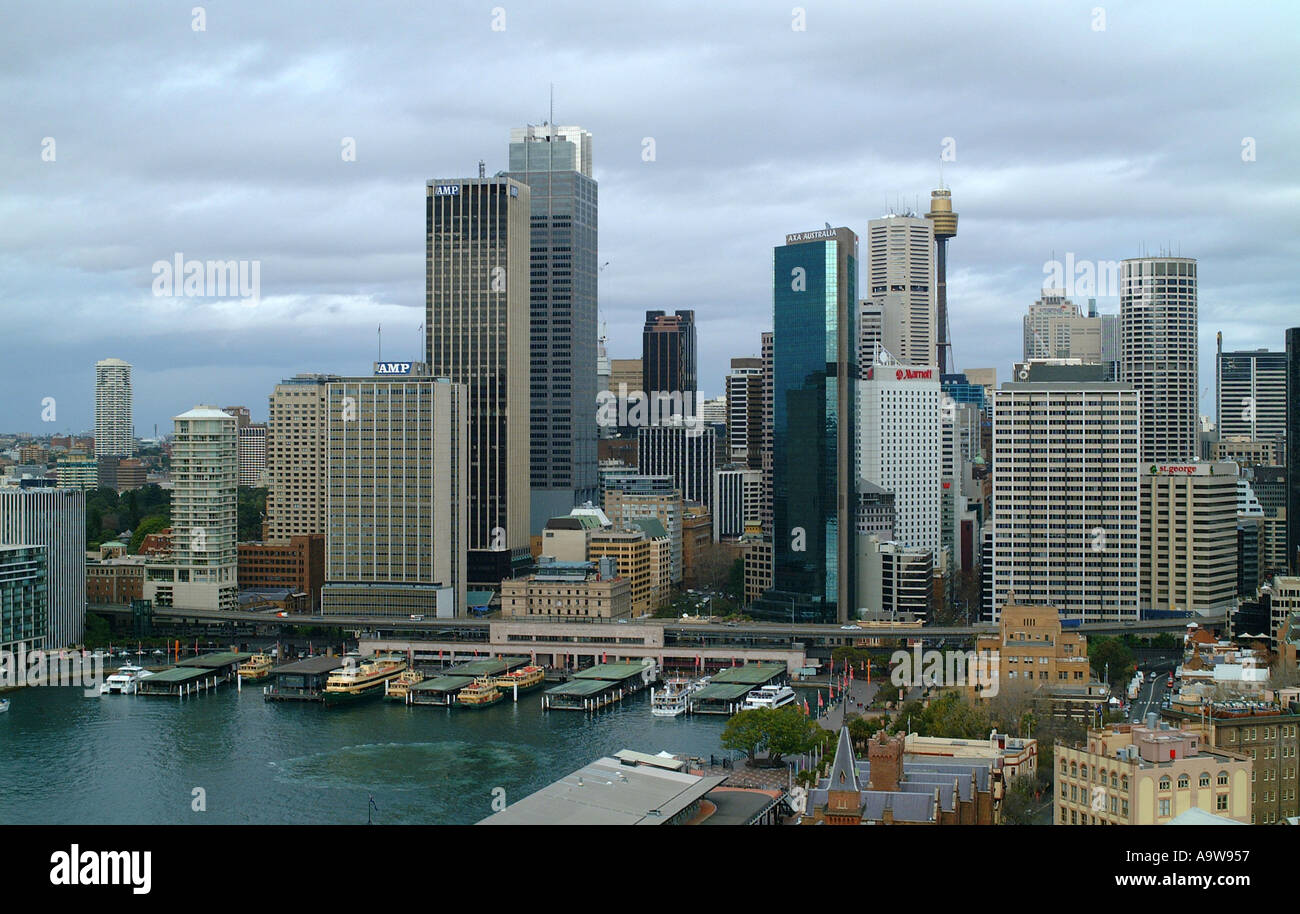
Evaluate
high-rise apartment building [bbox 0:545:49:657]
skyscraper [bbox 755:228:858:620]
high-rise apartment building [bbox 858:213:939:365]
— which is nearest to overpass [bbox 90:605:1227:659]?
skyscraper [bbox 755:228:858:620]

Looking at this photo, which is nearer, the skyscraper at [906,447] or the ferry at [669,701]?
the ferry at [669,701]

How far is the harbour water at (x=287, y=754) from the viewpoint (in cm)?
1602

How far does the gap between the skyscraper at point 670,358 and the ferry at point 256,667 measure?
42433 mm

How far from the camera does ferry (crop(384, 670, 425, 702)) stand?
83.3 ft

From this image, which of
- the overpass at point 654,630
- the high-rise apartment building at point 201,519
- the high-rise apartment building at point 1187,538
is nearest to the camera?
the overpass at point 654,630

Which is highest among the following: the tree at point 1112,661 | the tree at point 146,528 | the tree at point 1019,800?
the tree at point 146,528

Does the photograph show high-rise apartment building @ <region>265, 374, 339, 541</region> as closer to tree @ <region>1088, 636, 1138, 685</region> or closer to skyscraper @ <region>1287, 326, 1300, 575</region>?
tree @ <region>1088, 636, 1138, 685</region>

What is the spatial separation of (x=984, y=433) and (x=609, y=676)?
4150cm

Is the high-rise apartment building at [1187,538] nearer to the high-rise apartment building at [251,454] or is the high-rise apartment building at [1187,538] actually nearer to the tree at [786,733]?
the tree at [786,733]

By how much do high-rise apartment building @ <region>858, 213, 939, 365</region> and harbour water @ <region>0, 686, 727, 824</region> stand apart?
55806 millimetres

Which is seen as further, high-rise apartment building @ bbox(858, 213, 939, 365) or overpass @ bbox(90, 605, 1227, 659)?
high-rise apartment building @ bbox(858, 213, 939, 365)

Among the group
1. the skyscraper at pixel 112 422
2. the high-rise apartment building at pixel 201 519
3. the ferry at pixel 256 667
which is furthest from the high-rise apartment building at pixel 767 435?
the skyscraper at pixel 112 422
